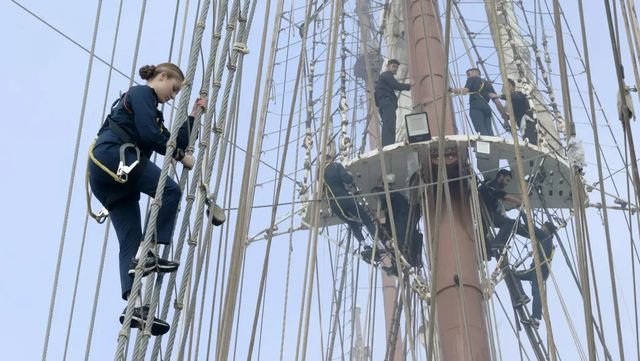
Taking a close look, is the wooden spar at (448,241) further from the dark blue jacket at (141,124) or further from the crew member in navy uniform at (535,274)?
the dark blue jacket at (141,124)

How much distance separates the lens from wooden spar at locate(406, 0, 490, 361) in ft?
30.2

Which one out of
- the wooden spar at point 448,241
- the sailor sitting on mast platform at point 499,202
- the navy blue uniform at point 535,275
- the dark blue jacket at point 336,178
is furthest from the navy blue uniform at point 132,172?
the navy blue uniform at point 535,275

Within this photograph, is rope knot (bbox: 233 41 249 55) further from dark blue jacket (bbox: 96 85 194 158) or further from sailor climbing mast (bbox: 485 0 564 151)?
sailor climbing mast (bbox: 485 0 564 151)

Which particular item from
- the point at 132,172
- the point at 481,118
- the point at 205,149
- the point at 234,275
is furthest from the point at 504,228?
the point at 132,172

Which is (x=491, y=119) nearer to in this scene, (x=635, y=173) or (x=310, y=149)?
(x=310, y=149)

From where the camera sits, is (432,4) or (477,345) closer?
(477,345)

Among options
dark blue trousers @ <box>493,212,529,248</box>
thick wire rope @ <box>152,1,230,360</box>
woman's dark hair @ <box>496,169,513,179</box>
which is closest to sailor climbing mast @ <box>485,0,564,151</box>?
woman's dark hair @ <box>496,169,513,179</box>

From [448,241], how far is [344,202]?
89cm

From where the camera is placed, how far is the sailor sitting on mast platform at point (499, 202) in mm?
10289

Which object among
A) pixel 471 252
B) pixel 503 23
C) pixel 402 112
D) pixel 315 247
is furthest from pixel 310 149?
pixel 315 247

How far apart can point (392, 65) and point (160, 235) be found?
591cm

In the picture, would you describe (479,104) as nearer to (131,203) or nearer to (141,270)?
(131,203)

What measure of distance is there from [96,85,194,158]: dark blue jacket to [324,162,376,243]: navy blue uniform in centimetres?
513

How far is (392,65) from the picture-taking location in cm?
1034
